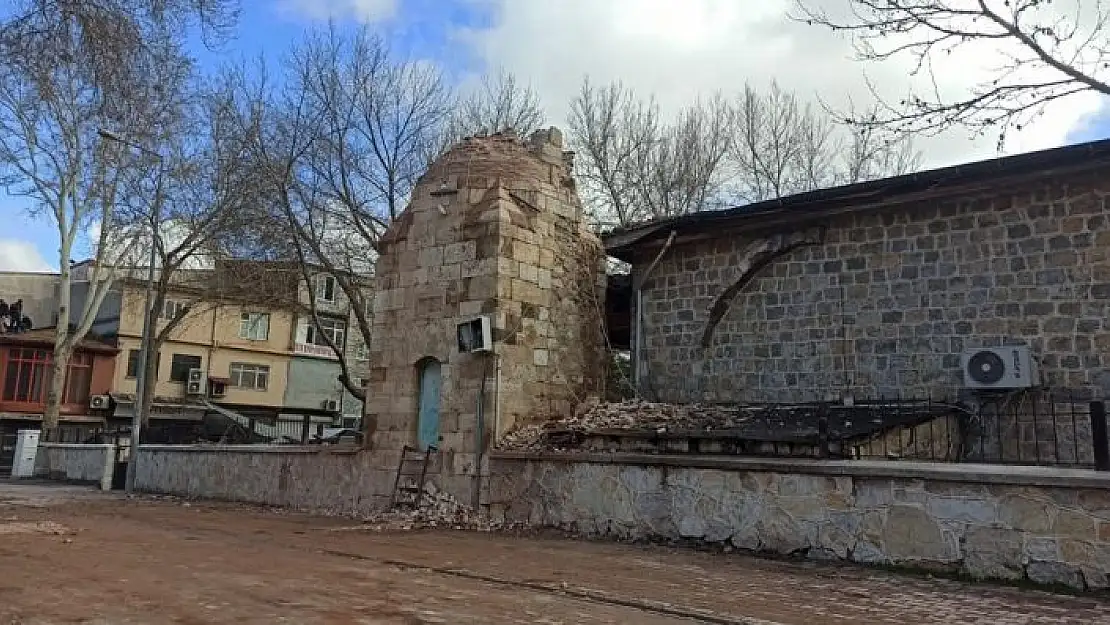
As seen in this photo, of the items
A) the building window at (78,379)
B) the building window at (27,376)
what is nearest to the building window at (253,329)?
the building window at (78,379)

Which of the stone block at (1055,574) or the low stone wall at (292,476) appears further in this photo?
the low stone wall at (292,476)

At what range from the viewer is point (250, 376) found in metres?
41.6

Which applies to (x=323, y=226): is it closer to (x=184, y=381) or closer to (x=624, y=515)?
(x=624, y=515)

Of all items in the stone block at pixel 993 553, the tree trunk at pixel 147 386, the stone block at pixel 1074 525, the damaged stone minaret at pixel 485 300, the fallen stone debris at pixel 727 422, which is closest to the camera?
the stone block at pixel 1074 525

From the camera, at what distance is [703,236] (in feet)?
45.1

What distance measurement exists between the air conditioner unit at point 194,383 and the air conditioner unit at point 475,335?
30520 mm

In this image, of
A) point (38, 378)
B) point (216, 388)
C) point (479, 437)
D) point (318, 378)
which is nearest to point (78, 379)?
point (38, 378)

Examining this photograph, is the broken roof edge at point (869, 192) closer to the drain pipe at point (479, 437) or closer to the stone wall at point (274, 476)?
the drain pipe at point (479, 437)

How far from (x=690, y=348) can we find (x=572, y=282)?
7.44 ft

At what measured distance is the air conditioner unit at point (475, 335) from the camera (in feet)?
39.8

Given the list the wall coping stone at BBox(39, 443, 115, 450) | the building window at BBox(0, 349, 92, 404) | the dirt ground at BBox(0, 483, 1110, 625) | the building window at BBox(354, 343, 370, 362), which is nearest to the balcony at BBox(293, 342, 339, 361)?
the building window at BBox(354, 343, 370, 362)

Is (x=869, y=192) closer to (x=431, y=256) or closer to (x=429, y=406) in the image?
(x=431, y=256)

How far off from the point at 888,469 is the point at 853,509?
58 cm

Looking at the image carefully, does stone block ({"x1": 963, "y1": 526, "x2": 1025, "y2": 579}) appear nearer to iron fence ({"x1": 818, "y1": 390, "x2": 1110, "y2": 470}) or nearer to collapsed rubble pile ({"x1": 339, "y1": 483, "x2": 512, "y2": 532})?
iron fence ({"x1": 818, "y1": 390, "x2": 1110, "y2": 470})
